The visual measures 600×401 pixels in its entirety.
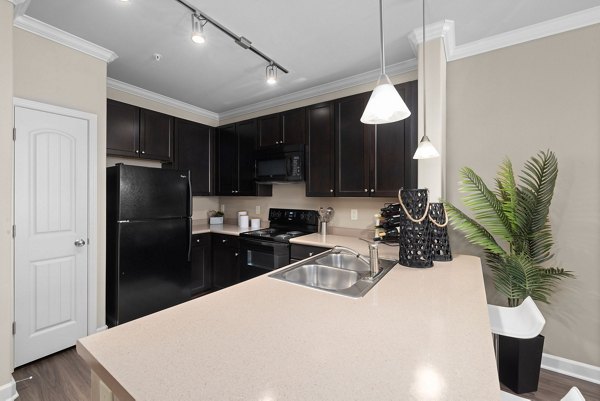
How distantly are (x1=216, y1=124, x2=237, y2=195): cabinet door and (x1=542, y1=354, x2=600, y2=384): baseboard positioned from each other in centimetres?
356

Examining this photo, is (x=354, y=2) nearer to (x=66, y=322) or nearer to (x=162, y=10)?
(x=162, y=10)

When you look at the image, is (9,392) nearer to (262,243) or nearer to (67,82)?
(262,243)

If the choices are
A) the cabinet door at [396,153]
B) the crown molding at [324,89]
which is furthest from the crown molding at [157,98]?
the cabinet door at [396,153]

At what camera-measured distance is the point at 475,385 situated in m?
0.59

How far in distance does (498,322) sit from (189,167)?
11.4 ft

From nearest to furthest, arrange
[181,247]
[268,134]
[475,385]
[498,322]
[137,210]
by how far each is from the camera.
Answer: [475,385] < [498,322] < [137,210] < [181,247] < [268,134]

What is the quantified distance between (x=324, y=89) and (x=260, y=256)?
6.87ft

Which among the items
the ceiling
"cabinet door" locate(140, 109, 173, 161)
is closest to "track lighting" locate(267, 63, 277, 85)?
the ceiling

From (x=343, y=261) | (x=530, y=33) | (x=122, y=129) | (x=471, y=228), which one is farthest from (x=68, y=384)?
(x=530, y=33)

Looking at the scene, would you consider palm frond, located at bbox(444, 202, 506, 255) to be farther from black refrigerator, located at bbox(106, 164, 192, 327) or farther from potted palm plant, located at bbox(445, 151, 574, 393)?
black refrigerator, located at bbox(106, 164, 192, 327)

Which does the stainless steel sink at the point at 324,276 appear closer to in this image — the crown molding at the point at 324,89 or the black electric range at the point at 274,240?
the black electric range at the point at 274,240

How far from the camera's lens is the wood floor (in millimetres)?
1725

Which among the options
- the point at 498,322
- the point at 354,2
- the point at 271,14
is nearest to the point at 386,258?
the point at 498,322

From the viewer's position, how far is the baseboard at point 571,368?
1850 mm
